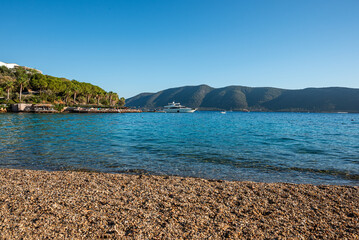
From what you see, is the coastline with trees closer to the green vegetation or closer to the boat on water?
the green vegetation

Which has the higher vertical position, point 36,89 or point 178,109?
point 36,89

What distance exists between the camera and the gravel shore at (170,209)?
15.8 feet

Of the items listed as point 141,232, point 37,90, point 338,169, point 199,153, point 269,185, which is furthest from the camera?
point 37,90

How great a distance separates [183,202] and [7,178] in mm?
7925

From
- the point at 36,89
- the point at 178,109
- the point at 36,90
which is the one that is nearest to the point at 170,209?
the point at 36,89

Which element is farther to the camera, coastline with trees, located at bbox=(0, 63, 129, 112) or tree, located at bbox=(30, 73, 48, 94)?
tree, located at bbox=(30, 73, 48, 94)

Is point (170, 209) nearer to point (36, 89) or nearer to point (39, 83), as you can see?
point (39, 83)

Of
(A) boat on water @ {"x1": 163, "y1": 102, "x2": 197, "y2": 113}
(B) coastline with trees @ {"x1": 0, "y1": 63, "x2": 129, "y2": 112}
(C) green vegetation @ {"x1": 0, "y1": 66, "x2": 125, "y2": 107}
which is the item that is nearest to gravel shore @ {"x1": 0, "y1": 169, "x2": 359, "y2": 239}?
(B) coastline with trees @ {"x1": 0, "y1": 63, "x2": 129, "y2": 112}

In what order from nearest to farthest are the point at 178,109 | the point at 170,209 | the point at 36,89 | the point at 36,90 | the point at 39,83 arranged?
the point at 170,209, the point at 39,83, the point at 36,89, the point at 36,90, the point at 178,109

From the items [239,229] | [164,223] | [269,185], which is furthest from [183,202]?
[269,185]

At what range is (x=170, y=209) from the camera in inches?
236

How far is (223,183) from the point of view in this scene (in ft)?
28.8

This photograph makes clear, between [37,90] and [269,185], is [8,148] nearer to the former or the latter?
[269,185]

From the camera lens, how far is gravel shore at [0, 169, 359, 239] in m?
4.80
